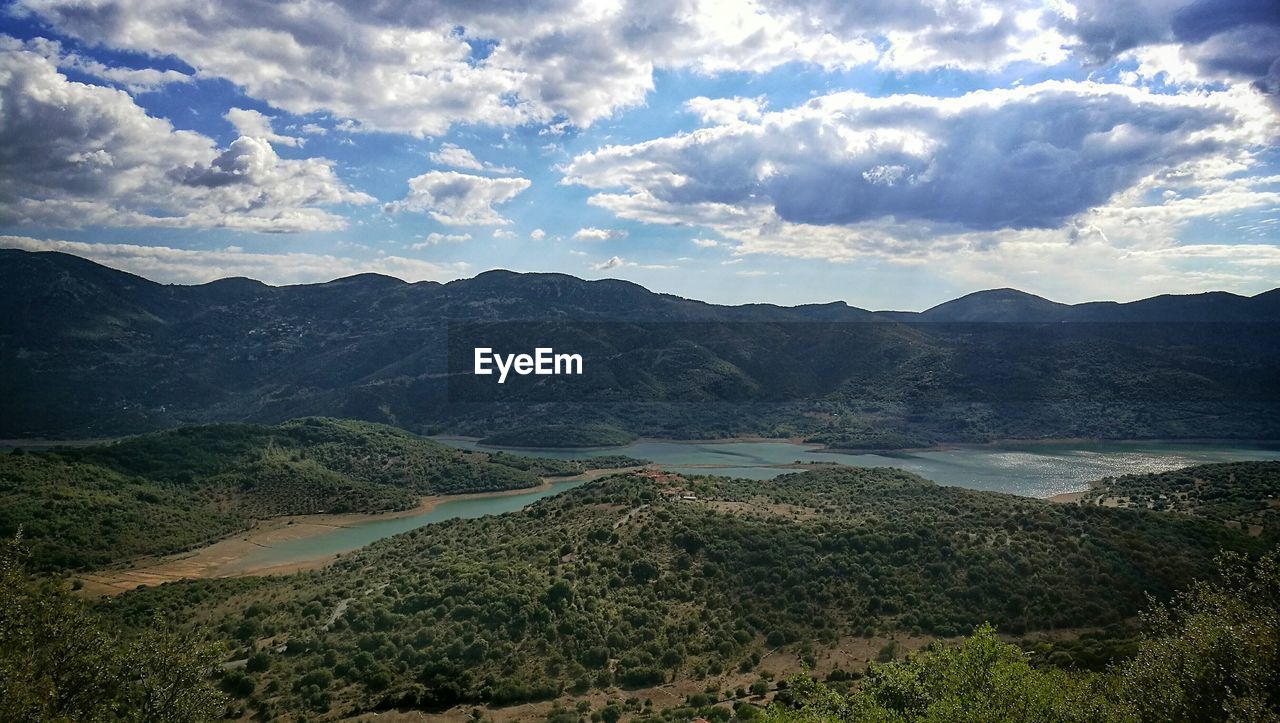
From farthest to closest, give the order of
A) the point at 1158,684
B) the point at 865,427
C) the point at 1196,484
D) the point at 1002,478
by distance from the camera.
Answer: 1. the point at 865,427
2. the point at 1002,478
3. the point at 1196,484
4. the point at 1158,684

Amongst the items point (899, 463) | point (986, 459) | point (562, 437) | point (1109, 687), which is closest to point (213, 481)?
point (562, 437)

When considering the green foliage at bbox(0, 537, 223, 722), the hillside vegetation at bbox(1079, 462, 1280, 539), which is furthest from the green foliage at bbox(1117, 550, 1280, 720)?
the hillside vegetation at bbox(1079, 462, 1280, 539)

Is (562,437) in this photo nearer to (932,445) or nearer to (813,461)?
(813,461)

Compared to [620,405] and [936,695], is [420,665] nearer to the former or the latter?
[936,695]

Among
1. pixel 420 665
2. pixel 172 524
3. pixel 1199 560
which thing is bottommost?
pixel 172 524

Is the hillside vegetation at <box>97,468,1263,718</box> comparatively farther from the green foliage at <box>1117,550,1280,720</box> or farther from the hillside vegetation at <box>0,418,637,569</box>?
the hillside vegetation at <box>0,418,637,569</box>

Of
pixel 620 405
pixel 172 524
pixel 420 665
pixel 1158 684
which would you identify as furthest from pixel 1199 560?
pixel 620 405

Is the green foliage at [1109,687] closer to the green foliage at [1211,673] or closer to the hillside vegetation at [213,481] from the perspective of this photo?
the green foliage at [1211,673]
